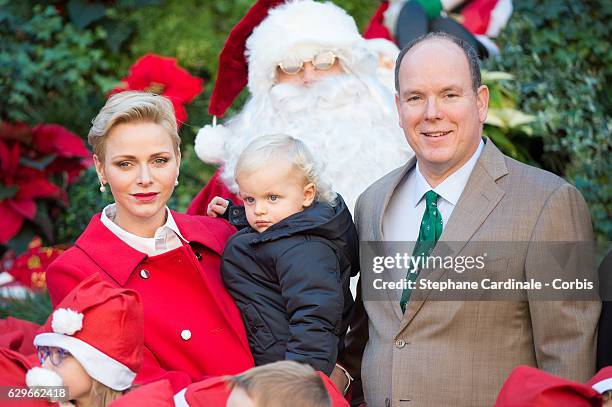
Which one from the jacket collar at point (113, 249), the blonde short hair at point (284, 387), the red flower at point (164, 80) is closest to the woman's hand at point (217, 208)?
the jacket collar at point (113, 249)

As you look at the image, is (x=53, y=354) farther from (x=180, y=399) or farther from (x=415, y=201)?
(x=415, y=201)

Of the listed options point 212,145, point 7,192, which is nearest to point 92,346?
point 212,145

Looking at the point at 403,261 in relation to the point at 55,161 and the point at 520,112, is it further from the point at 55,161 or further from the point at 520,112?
the point at 55,161

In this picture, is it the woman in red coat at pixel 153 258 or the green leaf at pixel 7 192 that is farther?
the green leaf at pixel 7 192

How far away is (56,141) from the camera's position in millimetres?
6820

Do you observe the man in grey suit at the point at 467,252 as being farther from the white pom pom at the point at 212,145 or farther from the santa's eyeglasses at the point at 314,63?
the white pom pom at the point at 212,145

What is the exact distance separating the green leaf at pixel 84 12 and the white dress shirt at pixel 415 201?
496cm

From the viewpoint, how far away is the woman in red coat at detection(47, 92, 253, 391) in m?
3.46

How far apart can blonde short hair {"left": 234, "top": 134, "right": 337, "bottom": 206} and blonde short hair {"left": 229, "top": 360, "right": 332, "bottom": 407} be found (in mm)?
1097

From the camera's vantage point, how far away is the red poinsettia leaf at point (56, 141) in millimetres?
6793

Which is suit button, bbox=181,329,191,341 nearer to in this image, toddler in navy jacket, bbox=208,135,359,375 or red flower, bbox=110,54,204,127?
toddler in navy jacket, bbox=208,135,359,375

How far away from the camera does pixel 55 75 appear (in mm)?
7719

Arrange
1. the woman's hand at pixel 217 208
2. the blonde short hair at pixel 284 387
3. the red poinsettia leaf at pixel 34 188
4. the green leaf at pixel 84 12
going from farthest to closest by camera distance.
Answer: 1. the green leaf at pixel 84 12
2. the red poinsettia leaf at pixel 34 188
3. the woman's hand at pixel 217 208
4. the blonde short hair at pixel 284 387

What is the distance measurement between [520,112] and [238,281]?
3.37m
